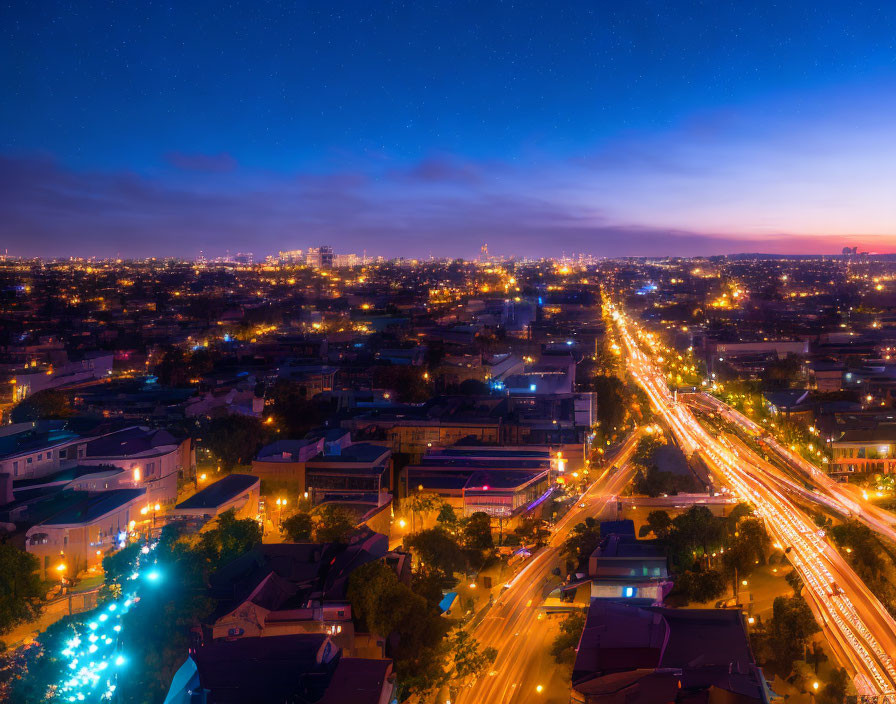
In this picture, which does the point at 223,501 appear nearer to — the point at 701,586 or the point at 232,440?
the point at 232,440

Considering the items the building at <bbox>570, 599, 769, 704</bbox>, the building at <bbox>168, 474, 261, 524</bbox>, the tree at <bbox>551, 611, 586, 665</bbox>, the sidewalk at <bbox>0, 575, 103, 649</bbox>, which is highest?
the building at <bbox>168, 474, 261, 524</bbox>

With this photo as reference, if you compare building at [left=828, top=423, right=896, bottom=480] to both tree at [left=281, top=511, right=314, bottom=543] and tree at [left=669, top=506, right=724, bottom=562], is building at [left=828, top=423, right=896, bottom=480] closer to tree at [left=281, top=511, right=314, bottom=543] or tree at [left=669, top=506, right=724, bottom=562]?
tree at [left=669, top=506, right=724, bottom=562]

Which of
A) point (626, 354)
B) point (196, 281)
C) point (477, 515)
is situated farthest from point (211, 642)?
point (196, 281)

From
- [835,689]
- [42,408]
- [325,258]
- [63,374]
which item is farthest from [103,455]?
[325,258]

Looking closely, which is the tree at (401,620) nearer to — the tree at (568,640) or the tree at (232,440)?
the tree at (568,640)

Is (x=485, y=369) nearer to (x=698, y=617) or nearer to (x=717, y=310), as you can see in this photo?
(x=698, y=617)

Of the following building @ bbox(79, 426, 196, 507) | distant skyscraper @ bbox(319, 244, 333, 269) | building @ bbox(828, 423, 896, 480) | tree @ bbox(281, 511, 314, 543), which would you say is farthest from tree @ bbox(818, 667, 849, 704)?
distant skyscraper @ bbox(319, 244, 333, 269)

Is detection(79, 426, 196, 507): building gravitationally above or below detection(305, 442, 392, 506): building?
above
